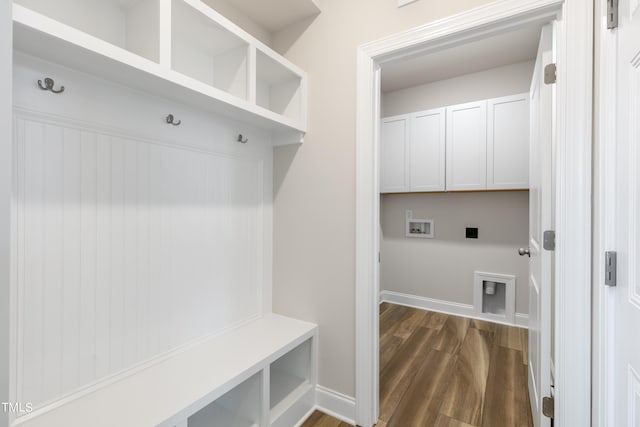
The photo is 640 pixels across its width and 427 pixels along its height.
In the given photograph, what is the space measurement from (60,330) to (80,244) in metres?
0.32

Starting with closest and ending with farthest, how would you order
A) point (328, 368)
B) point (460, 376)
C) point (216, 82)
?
point (216, 82) < point (328, 368) < point (460, 376)

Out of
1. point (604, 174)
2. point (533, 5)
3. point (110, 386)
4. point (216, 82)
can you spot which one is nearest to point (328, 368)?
point (110, 386)

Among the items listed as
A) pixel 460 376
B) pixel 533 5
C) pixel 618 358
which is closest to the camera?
pixel 618 358

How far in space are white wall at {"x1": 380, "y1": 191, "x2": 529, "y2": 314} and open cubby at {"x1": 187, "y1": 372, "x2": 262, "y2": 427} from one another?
99.7 inches

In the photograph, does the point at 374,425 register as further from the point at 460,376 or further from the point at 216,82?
the point at 216,82

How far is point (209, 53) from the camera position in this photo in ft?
5.14

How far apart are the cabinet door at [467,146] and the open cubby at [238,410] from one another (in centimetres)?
257

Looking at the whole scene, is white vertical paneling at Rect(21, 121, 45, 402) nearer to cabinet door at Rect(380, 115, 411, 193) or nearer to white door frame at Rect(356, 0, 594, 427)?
white door frame at Rect(356, 0, 594, 427)

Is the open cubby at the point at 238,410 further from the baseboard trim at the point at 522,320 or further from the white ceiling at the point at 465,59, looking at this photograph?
the baseboard trim at the point at 522,320

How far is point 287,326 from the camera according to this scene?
1781 mm

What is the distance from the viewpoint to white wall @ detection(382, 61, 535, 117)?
9.37 feet

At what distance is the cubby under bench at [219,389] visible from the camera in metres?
1.04

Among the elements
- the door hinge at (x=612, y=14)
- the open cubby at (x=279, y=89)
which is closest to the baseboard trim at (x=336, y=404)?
the open cubby at (x=279, y=89)

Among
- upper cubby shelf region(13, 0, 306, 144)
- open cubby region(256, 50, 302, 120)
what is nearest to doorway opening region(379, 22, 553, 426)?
open cubby region(256, 50, 302, 120)
